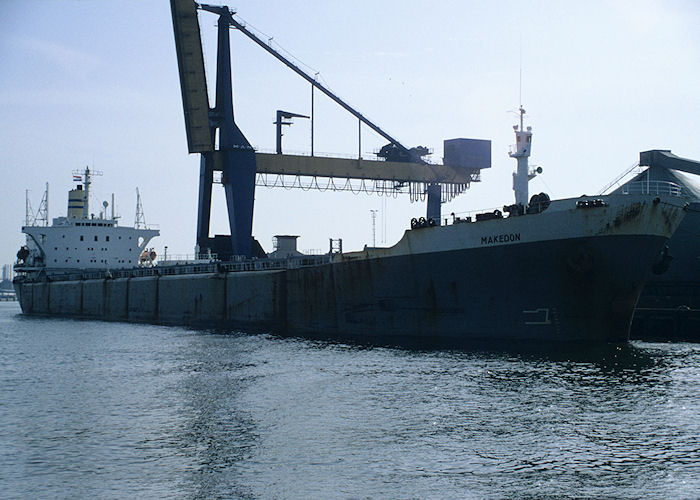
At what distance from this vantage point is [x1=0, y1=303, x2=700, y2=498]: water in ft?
44.4

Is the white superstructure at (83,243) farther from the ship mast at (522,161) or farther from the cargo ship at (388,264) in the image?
the ship mast at (522,161)

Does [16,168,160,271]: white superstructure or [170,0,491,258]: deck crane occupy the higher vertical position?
[170,0,491,258]: deck crane

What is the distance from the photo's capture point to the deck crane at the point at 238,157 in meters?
53.0

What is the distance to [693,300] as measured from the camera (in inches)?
1615

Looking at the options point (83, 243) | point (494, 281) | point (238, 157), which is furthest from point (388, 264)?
point (83, 243)

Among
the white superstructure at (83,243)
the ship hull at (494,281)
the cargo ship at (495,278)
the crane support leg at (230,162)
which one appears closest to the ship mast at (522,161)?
the cargo ship at (495,278)

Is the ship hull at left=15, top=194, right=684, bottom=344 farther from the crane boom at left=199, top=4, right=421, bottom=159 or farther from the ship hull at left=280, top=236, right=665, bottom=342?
the crane boom at left=199, top=4, right=421, bottom=159

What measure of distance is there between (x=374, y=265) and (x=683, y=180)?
25.6 metres

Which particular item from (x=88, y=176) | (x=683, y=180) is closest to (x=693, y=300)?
(x=683, y=180)

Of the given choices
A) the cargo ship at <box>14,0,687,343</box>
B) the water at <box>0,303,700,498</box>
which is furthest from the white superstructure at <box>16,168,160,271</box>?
the water at <box>0,303,700,498</box>

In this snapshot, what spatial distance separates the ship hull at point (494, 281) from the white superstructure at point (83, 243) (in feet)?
101

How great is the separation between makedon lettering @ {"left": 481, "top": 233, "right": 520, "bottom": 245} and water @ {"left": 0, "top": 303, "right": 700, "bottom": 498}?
4.64 metres

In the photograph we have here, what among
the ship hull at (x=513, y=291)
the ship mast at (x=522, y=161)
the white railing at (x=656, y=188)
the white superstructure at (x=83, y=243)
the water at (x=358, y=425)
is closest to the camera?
the water at (x=358, y=425)

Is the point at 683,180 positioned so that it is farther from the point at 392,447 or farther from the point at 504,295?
the point at 392,447
